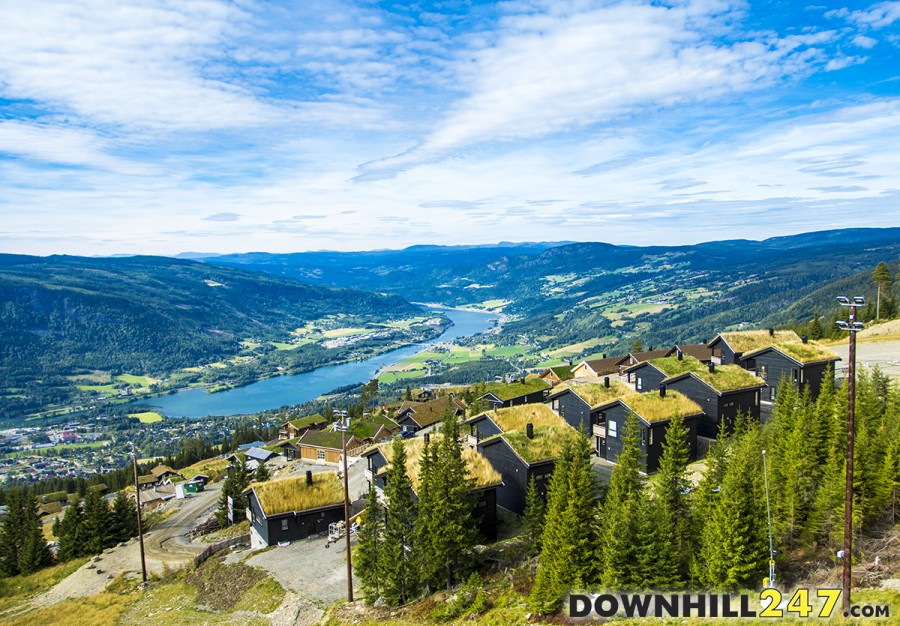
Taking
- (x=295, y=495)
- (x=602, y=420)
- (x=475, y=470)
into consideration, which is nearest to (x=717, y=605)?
(x=475, y=470)

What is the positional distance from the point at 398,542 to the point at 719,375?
3160 cm

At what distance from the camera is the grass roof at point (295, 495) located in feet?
152

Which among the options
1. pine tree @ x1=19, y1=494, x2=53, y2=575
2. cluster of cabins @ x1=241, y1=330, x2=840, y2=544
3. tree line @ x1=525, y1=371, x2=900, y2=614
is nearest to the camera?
tree line @ x1=525, y1=371, x2=900, y2=614

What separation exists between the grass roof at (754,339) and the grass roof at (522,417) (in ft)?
87.4

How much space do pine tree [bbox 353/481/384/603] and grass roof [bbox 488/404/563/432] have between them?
51.8 feet

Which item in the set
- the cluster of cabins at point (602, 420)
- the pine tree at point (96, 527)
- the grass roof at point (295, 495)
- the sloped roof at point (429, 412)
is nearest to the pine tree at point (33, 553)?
the pine tree at point (96, 527)

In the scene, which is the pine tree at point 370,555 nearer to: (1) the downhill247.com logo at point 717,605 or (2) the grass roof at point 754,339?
(1) the downhill247.com logo at point 717,605

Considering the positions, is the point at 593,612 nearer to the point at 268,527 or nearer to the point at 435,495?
the point at 435,495

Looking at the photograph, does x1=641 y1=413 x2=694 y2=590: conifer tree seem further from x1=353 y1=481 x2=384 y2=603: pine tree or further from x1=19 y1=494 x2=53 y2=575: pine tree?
x1=19 y1=494 x2=53 y2=575: pine tree

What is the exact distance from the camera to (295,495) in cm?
4750

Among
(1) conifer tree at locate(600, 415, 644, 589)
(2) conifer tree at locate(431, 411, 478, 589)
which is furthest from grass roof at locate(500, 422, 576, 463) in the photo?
(1) conifer tree at locate(600, 415, 644, 589)

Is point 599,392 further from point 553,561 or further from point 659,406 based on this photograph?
point 553,561

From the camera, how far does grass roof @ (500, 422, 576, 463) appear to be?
130ft

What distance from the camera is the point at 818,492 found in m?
26.9
